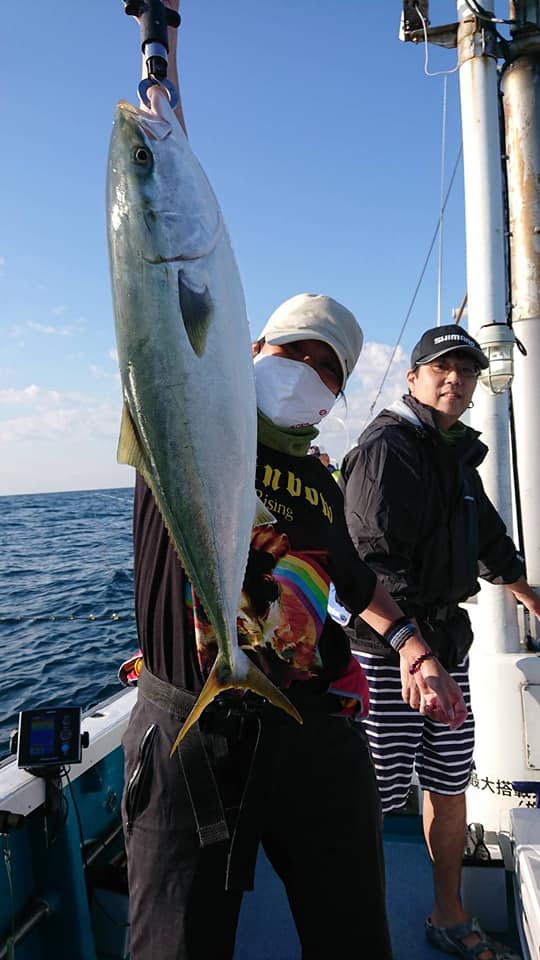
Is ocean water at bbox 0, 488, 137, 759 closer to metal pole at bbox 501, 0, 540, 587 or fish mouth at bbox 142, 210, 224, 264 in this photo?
metal pole at bbox 501, 0, 540, 587

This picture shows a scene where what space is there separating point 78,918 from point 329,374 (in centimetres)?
239

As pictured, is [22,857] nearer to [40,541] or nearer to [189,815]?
[189,815]

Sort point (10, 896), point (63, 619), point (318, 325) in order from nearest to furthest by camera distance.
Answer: point (318, 325)
point (10, 896)
point (63, 619)

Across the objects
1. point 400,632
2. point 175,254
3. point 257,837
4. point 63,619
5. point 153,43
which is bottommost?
point 63,619

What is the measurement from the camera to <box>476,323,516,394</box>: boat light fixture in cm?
321

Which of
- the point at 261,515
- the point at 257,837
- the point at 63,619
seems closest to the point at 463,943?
the point at 257,837

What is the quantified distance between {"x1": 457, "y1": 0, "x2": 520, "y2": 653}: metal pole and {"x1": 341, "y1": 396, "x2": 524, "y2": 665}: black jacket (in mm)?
619

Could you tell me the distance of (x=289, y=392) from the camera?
161cm

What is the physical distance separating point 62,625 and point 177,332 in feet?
40.3

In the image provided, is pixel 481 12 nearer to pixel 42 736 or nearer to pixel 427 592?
pixel 427 592

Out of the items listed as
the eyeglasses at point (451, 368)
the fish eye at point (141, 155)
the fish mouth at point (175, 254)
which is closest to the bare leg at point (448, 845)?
the eyeglasses at point (451, 368)

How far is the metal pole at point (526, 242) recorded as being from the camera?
3.55 m

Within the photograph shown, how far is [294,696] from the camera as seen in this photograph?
1686 mm

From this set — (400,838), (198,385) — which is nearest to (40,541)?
(400,838)
